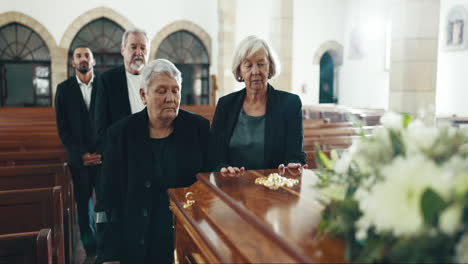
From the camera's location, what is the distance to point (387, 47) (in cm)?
1352

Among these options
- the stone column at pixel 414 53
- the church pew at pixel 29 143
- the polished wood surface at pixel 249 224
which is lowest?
the church pew at pixel 29 143

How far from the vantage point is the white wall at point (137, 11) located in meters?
12.8

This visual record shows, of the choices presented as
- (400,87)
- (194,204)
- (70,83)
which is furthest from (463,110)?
(194,204)

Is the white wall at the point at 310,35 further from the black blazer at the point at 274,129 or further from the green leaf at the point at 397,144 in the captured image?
the green leaf at the point at 397,144

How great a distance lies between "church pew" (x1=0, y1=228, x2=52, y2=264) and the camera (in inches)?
63.4

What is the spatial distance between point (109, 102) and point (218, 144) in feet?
3.23

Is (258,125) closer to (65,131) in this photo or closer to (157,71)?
(157,71)

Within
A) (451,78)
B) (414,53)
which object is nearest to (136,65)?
(414,53)

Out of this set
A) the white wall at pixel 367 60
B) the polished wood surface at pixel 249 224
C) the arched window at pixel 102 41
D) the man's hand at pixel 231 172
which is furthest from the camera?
the white wall at pixel 367 60

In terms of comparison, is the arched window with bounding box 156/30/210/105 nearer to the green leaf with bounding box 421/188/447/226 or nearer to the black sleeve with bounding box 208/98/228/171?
the black sleeve with bounding box 208/98/228/171

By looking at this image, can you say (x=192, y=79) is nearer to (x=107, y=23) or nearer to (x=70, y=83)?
(x=107, y=23)

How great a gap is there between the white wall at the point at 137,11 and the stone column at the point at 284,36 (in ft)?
11.9

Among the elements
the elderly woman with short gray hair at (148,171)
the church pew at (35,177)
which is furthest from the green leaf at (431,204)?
the church pew at (35,177)

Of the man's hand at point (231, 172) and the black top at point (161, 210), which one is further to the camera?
the black top at point (161, 210)
